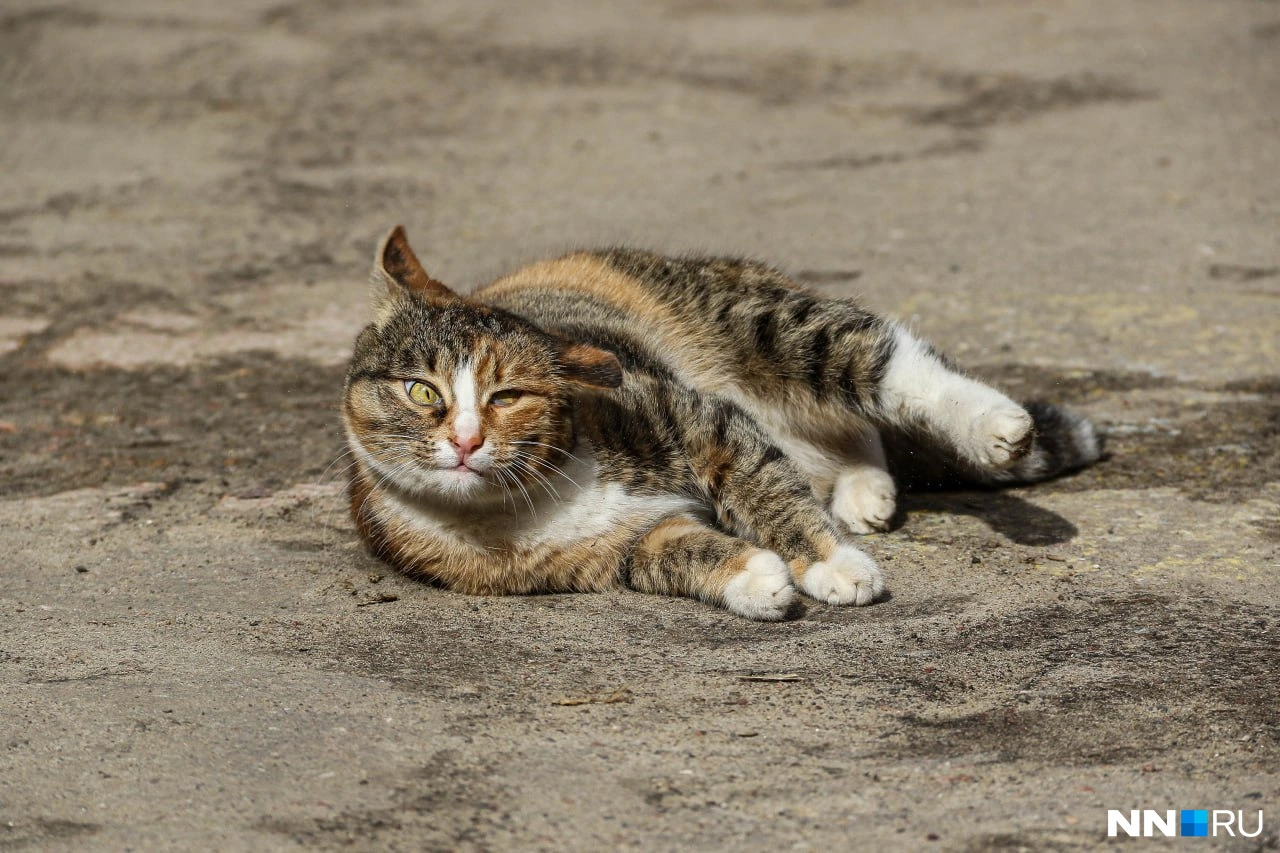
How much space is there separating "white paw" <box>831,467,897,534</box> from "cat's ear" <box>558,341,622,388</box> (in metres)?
0.95

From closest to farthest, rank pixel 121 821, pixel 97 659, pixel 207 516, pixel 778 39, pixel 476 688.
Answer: pixel 121 821 → pixel 476 688 → pixel 97 659 → pixel 207 516 → pixel 778 39

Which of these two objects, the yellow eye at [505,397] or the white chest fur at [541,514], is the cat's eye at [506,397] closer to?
the yellow eye at [505,397]

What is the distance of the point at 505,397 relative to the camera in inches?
158

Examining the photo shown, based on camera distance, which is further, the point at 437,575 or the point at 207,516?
the point at 207,516

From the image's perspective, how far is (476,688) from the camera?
344 cm

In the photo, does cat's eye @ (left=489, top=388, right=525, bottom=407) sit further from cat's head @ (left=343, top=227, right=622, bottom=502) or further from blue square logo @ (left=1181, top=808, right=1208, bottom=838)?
blue square logo @ (left=1181, top=808, right=1208, bottom=838)

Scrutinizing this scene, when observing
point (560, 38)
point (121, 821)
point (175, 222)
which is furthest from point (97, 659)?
point (560, 38)

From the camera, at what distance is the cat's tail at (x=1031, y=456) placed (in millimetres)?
4773

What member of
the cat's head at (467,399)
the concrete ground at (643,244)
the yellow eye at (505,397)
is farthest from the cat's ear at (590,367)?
the concrete ground at (643,244)

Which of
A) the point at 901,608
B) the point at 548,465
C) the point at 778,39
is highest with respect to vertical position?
the point at 778,39

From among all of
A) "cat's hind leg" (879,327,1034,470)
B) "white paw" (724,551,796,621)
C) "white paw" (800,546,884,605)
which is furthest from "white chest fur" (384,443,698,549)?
"cat's hind leg" (879,327,1034,470)

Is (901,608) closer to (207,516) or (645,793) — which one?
(645,793)

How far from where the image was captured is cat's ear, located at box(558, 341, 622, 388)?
4.05m

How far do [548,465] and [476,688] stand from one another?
31.7 inches
